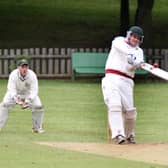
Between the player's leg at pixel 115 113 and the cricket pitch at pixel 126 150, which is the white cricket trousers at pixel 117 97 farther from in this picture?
the cricket pitch at pixel 126 150

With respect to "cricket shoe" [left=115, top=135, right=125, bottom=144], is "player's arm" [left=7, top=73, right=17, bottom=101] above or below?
above

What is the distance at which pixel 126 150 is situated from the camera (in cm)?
1279

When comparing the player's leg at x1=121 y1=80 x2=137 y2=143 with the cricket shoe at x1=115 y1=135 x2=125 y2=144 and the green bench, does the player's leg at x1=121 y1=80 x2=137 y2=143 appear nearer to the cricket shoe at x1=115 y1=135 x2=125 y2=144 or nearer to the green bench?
the cricket shoe at x1=115 y1=135 x2=125 y2=144

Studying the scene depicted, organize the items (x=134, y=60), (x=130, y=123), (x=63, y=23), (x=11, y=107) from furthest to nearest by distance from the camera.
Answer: (x=63, y=23)
(x=11, y=107)
(x=130, y=123)
(x=134, y=60)

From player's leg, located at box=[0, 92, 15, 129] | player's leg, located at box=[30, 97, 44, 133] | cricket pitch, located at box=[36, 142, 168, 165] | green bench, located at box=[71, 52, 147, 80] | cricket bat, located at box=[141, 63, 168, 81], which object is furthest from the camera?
green bench, located at box=[71, 52, 147, 80]

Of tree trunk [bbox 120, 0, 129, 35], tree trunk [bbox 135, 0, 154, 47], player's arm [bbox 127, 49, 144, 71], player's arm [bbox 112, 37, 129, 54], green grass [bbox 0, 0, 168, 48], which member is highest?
player's arm [bbox 112, 37, 129, 54]

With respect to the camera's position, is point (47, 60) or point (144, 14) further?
point (144, 14)

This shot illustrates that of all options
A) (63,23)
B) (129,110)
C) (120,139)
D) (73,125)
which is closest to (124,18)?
(63,23)

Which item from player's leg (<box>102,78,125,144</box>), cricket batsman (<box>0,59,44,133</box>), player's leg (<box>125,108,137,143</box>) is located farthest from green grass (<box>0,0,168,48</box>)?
player's leg (<box>102,78,125,144</box>)

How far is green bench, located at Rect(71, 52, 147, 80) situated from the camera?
28.4 meters

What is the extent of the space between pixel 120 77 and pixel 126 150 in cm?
137

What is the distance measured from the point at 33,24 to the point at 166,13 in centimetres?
727

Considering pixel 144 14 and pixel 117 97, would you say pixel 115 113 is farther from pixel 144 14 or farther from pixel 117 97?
pixel 144 14

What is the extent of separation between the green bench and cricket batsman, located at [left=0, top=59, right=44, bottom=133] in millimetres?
13175
